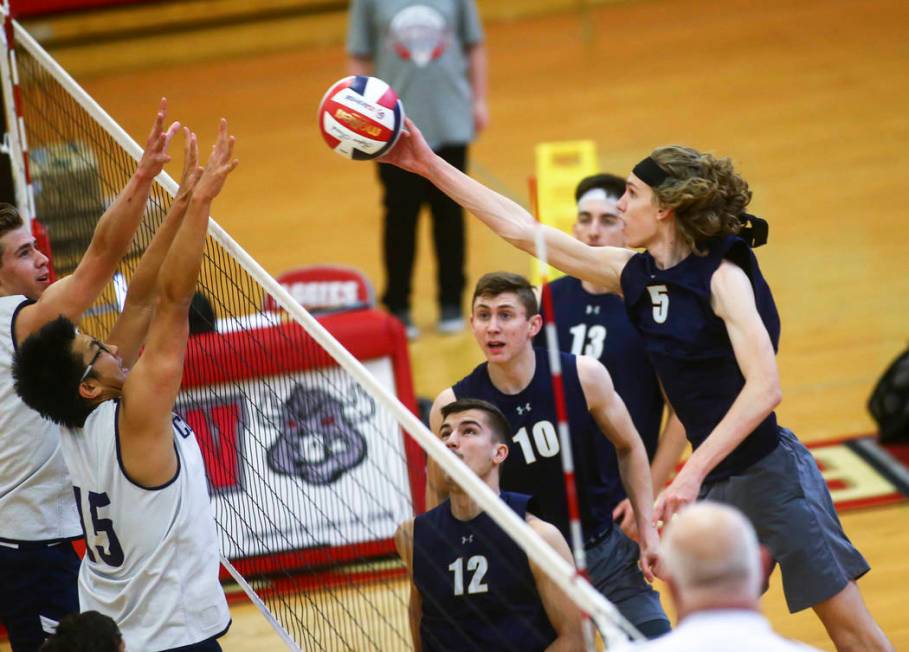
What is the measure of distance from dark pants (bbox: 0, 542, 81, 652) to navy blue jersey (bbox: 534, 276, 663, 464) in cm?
237

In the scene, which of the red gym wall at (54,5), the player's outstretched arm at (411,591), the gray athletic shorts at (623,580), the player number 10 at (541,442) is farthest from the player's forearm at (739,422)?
the red gym wall at (54,5)

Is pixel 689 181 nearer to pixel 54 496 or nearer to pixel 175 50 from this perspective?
pixel 54 496

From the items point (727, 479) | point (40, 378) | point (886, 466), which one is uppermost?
point (40, 378)

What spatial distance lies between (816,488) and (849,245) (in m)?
6.62

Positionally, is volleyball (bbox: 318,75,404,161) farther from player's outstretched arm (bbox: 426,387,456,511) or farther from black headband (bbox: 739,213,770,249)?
black headband (bbox: 739,213,770,249)

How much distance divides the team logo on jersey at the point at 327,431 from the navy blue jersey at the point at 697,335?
254 centimetres

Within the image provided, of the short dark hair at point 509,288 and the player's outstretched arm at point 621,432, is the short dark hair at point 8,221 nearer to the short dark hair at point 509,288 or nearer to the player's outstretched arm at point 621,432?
the short dark hair at point 509,288

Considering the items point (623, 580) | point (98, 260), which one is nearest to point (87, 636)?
point (98, 260)

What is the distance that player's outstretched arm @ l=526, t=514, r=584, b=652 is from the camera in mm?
4672

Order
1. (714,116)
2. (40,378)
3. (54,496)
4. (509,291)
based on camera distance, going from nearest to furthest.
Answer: (40,378), (54,496), (509,291), (714,116)

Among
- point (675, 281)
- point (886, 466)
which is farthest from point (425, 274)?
point (675, 281)

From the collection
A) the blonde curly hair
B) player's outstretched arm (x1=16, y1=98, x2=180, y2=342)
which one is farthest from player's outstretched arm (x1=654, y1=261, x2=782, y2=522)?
player's outstretched arm (x1=16, y1=98, x2=180, y2=342)

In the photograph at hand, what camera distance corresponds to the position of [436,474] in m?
5.15

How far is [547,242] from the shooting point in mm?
5027
